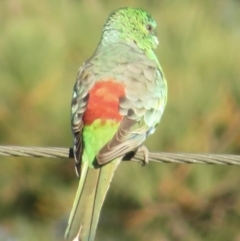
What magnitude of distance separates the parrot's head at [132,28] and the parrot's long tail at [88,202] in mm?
1220

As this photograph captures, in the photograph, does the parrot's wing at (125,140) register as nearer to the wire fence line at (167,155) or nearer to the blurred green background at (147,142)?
the wire fence line at (167,155)

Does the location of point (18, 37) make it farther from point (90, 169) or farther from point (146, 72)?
point (90, 169)

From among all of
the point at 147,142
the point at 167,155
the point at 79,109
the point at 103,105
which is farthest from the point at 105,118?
the point at 147,142

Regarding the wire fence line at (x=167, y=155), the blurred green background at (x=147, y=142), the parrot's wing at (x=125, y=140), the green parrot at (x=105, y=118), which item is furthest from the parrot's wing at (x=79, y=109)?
the blurred green background at (x=147, y=142)

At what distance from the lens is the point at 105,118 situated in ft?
15.9

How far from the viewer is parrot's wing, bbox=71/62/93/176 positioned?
4812mm

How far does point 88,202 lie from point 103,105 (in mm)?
487

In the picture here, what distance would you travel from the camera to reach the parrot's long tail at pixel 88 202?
4.64m

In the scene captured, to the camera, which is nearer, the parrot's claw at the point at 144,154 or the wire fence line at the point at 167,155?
the wire fence line at the point at 167,155

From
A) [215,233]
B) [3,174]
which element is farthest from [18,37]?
[215,233]

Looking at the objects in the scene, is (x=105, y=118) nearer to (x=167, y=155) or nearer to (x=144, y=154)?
(x=144, y=154)

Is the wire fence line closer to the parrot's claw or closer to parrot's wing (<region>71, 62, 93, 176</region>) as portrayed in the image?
parrot's wing (<region>71, 62, 93, 176</region>)

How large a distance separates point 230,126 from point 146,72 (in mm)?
746

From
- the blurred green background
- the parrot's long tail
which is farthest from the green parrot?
the blurred green background
